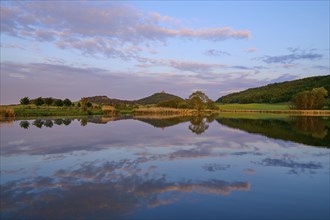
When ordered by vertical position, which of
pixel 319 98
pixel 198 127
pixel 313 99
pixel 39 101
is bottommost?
pixel 198 127

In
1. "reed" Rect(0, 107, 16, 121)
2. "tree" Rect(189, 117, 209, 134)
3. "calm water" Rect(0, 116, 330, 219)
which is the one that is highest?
"reed" Rect(0, 107, 16, 121)

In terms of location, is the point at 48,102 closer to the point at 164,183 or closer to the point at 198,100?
the point at 198,100

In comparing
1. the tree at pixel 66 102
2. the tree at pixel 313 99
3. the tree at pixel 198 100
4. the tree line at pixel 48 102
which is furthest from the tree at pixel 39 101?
the tree at pixel 313 99

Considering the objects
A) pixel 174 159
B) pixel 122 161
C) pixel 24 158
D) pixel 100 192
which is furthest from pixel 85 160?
pixel 100 192

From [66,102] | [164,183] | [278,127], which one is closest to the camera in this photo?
[164,183]

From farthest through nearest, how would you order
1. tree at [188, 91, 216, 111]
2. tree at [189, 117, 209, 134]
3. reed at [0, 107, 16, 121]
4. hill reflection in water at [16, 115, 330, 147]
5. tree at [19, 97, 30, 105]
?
tree at [188, 91, 216, 111]
tree at [19, 97, 30, 105]
reed at [0, 107, 16, 121]
tree at [189, 117, 209, 134]
hill reflection in water at [16, 115, 330, 147]

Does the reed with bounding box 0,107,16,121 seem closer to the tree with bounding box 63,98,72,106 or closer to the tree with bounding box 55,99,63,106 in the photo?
the tree with bounding box 55,99,63,106

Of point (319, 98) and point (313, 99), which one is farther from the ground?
point (319, 98)

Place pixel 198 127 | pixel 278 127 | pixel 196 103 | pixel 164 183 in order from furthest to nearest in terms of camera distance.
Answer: pixel 196 103
pixel 198 127
pixel 278 127
pixel 164 183

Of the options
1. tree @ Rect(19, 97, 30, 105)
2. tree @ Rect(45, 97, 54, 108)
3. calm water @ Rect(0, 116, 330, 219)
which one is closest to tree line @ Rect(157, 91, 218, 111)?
tree @ Rect(45, 97, 54, 108)

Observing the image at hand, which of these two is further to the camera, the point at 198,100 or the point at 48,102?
the point at 198,100

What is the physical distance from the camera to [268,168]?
1115 cm

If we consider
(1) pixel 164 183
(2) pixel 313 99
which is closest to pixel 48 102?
(1) pixel 164 183

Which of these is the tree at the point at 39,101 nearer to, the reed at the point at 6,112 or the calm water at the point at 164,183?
the reed at the point at 6,112
